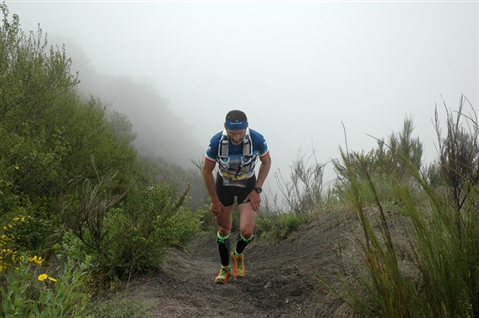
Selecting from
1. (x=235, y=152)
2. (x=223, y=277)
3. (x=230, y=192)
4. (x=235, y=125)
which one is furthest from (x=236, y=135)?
(x=223, y=277)

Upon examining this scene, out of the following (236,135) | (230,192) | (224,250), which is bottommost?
(224,250)

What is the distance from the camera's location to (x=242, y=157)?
4785 millimetres

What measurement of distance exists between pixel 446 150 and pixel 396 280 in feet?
4.07

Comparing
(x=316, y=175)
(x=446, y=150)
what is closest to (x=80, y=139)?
(x=316, y=175)

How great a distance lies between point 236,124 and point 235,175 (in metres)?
0.70

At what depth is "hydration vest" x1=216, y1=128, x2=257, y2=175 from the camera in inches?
184

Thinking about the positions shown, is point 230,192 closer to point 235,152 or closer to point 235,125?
point 235,152

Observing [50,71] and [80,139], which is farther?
[80,139]

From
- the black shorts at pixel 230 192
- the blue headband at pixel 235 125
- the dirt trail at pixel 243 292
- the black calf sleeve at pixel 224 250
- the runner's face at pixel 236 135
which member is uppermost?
the blue headband at pixel 235 125

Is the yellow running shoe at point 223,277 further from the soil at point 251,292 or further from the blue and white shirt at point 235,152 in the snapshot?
the blue and white shirt at point 235,152

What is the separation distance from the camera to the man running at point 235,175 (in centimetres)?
466

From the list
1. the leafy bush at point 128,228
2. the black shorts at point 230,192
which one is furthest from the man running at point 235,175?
the leafy bush at point 128,228

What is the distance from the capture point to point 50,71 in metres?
10.5

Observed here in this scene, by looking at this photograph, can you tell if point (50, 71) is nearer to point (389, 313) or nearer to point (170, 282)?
point (170, 282)
